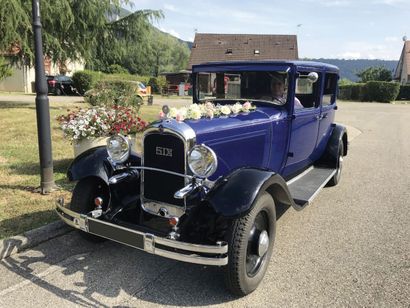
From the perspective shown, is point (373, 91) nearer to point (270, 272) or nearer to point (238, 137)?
point (238, 137)

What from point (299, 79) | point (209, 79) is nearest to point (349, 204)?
point (299, 79)

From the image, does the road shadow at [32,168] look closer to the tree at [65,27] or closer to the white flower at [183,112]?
the white flower at [183,112]

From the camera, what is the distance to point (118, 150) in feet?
12.8

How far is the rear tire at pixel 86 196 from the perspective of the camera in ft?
13.0

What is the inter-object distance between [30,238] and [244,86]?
294cm

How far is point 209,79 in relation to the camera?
5340mm

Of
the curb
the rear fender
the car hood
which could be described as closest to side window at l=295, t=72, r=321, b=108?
the car hood

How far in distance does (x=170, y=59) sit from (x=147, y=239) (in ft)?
216

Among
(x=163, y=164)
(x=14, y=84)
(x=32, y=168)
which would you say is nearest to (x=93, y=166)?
(x=163, y=164)

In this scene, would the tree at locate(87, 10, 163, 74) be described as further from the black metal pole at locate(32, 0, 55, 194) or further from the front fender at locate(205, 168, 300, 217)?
the front fender at locate(205, 168, 300, 217)

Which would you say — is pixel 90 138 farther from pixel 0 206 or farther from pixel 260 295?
pixel 260 295

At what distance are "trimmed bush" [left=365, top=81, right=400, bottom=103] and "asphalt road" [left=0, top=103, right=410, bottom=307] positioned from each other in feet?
107

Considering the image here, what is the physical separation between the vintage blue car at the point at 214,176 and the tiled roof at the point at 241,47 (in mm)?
40715

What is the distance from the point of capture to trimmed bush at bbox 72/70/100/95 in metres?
27.6
